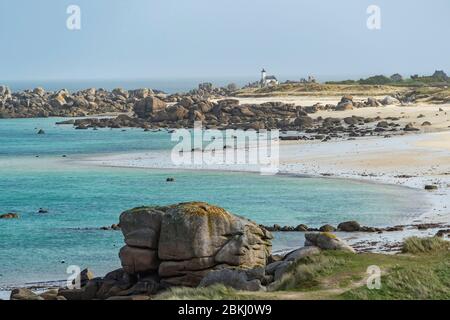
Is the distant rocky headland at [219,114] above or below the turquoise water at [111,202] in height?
above

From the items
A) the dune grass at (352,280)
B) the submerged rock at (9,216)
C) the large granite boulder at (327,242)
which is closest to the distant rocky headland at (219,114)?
the submerged rock at (9,216)

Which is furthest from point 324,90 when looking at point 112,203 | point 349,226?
point 349,226

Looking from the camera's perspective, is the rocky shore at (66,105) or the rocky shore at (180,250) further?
the rocky shore at (66,105)

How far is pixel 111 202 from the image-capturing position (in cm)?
4034

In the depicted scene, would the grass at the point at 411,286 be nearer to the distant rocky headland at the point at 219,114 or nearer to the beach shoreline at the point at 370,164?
the beach shoreline at the point at 370,164

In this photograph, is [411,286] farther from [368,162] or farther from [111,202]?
[368,162]

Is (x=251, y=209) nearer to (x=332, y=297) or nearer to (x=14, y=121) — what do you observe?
(x=332, y=297)

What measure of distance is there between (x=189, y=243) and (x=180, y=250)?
0.93 ft

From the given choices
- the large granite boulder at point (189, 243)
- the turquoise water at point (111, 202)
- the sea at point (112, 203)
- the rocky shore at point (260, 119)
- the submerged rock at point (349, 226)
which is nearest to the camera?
the large granite boulder at point (189, 243)

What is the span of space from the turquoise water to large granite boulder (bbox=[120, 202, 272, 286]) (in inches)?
147

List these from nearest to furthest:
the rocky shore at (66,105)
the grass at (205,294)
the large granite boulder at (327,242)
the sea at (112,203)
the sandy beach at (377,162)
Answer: the grass at (205,294), the large granite boulder at (327,242), the sea at (112,203), the sandy beach at (377,162), the rocky shore at (66,105)

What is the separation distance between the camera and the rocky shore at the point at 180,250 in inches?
838

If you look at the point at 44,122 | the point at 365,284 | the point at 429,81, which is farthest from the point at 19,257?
the point at 429,81

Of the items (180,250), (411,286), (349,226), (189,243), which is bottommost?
(349,226)
